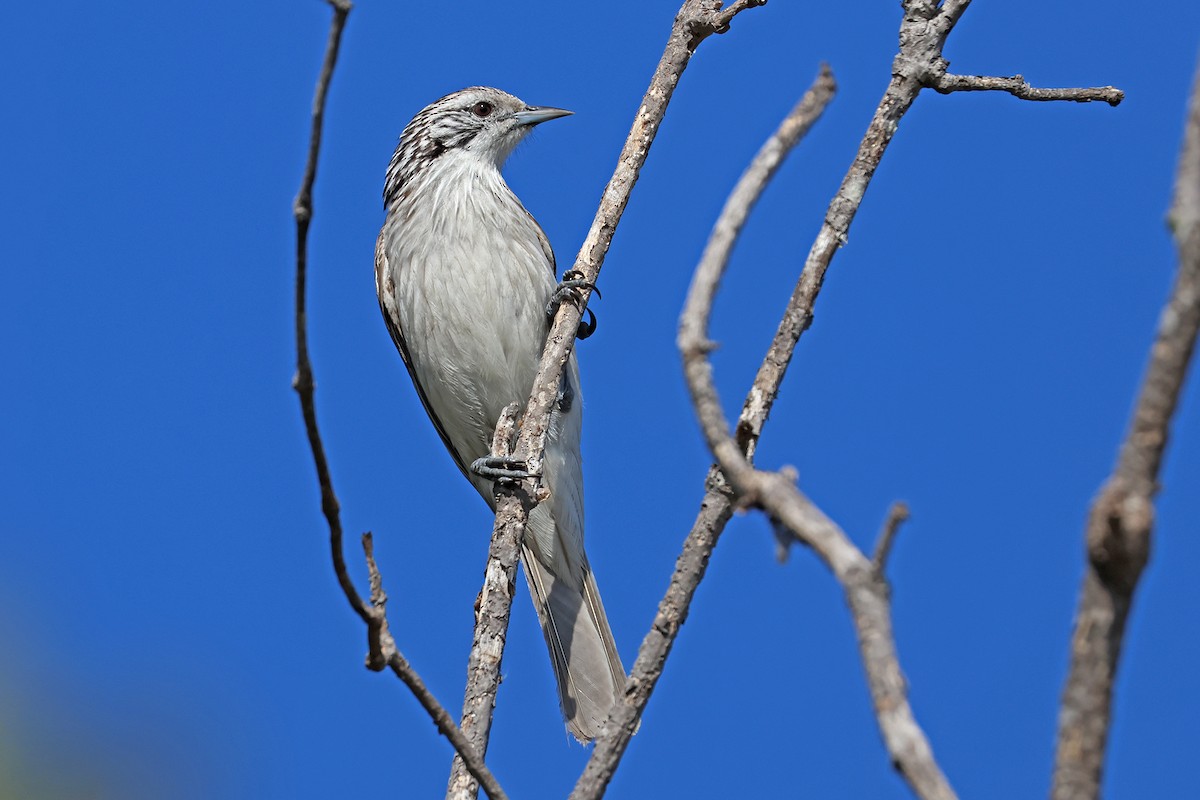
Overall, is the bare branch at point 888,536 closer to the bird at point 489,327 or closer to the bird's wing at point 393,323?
the bird at point 489,327

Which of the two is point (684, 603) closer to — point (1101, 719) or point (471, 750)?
point (471, 750)

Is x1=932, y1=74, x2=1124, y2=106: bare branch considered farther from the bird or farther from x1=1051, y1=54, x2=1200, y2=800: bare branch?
x1=1051, y1=54, x2=1200, y2=800: bare branch

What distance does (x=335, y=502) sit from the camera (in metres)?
2.76

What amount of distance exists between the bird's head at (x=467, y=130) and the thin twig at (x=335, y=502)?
16.8ft

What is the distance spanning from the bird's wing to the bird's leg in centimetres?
78

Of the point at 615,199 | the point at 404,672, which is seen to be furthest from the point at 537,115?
the point at 404,672

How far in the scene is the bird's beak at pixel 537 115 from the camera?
7910 mm

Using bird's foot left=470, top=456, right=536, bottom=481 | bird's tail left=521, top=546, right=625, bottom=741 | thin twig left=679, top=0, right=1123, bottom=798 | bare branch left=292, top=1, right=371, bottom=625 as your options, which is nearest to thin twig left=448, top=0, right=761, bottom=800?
bird's foot left=470, top=456, right=536, bottom=481

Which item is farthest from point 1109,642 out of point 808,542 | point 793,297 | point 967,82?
point 967,82

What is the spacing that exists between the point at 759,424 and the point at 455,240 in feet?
11.7

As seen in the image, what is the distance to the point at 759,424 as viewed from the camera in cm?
400

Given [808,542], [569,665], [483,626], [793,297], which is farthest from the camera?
[569,665]

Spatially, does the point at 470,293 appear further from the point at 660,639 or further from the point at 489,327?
the point at 660,639

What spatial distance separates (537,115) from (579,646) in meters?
3.25
